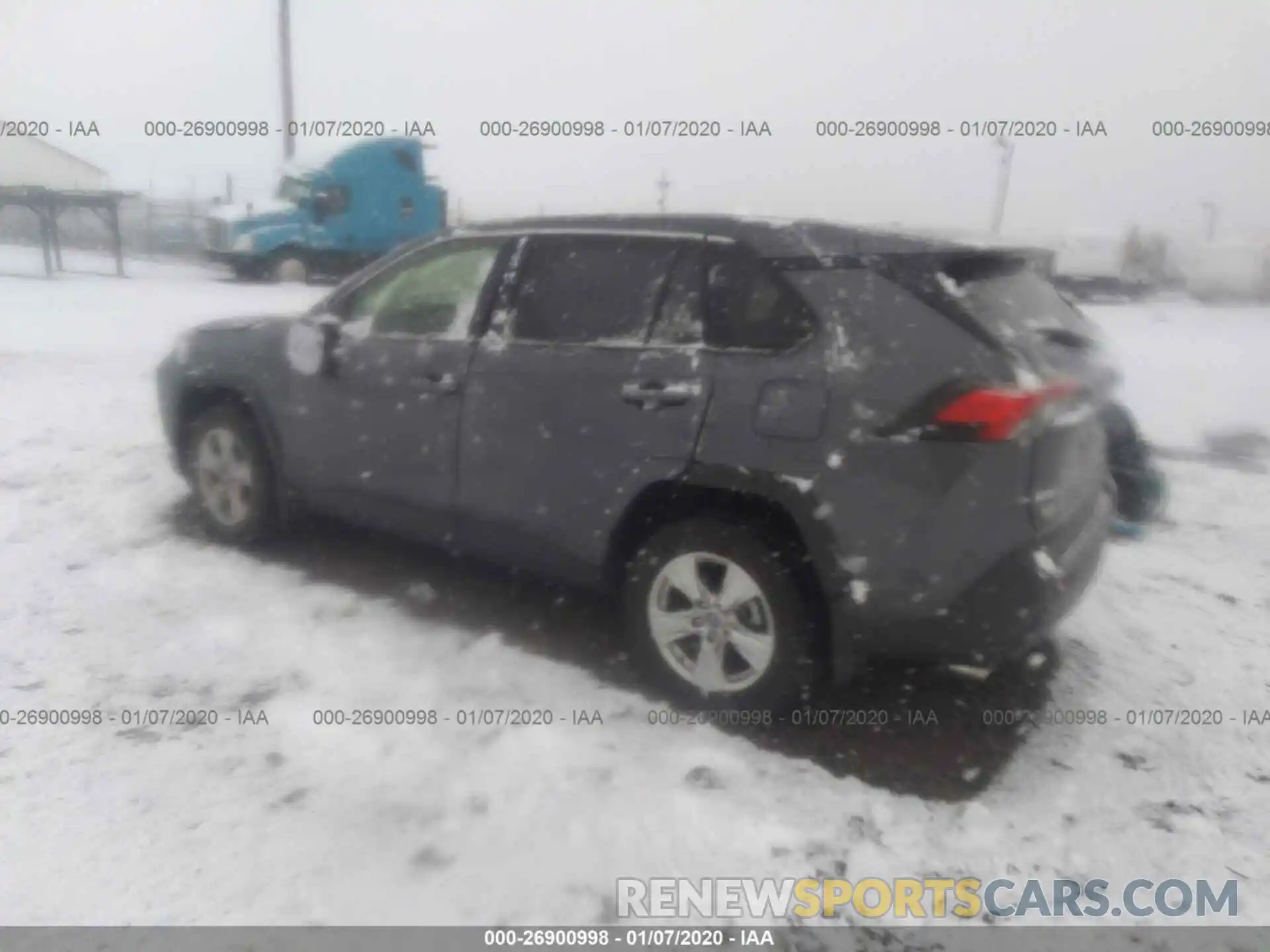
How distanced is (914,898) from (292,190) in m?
20.2

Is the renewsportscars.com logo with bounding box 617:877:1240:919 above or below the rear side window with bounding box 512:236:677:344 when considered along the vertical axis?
below

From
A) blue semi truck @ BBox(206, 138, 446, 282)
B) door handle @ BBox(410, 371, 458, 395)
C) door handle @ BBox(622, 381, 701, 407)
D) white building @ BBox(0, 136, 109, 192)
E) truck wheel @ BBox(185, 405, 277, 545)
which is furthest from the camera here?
white building @ BBox(0, 136, 109, 192)

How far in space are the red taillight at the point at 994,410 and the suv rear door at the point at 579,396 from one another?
0.78 meters

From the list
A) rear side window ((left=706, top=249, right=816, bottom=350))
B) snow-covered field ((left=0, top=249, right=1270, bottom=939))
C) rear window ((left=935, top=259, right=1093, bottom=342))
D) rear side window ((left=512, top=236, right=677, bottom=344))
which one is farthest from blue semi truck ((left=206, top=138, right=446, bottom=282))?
rear window ((left=935, top=259, right=1093, bottom=342))

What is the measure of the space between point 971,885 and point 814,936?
1.57 ft

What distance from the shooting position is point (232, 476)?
14.7ft

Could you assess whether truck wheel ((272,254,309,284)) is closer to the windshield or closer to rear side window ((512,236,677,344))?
the windshield

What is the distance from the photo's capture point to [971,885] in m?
2.48

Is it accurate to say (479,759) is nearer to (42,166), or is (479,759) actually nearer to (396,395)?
(396,395)

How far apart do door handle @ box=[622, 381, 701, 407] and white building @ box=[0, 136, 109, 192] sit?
4571 centimetres

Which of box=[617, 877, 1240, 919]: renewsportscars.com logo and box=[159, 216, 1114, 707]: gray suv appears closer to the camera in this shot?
box=[617, 877, 1240, 919]: renewsportscars.com logo

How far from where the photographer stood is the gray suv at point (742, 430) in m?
2.71

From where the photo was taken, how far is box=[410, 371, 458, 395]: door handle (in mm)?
3625

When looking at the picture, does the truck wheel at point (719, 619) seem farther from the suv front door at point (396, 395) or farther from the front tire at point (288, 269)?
the front tire at point (288, 269)
